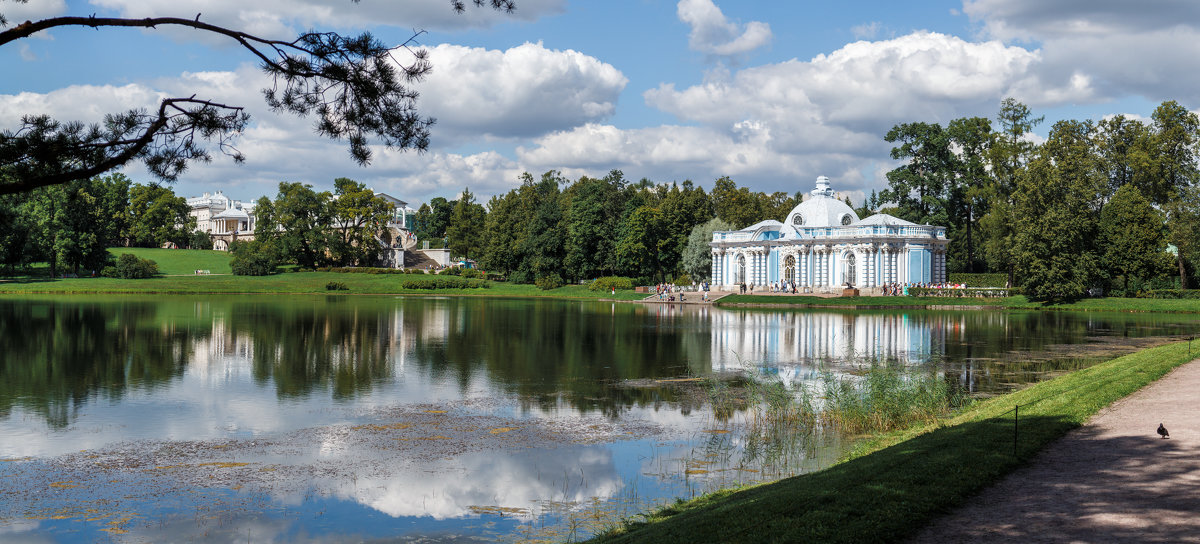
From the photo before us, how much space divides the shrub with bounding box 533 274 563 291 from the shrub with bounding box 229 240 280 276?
95.0 feet

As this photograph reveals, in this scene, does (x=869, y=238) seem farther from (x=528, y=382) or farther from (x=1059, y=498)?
(x=1059, y=498)

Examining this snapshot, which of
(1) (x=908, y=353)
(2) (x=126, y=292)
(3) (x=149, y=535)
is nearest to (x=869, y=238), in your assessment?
(1) (x=908, y=353)

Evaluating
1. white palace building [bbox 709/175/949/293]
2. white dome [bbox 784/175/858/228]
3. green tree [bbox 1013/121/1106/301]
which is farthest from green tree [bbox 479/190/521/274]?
green tree [bbox 1013/121/1106/301]

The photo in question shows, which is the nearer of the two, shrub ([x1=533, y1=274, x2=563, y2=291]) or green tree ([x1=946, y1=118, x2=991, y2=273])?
green tree ([x1=946, y1=118, x2=991, y2=273])

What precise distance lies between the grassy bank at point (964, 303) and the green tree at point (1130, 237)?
3.60m

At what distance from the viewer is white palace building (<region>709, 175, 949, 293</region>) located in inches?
2623

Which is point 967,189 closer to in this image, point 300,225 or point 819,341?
point 819,341

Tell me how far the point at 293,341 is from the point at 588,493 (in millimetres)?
21227

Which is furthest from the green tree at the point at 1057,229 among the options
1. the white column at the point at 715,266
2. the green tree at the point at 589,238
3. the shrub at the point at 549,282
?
the shrub at the point at 549,282

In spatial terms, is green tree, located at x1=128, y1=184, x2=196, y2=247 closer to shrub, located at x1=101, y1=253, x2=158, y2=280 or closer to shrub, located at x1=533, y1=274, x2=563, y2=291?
shrub, located at x1=101, y1=253, x2=158, y2=280

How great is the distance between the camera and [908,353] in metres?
26.7

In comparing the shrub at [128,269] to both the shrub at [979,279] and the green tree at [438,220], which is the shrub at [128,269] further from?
the shrub at [979,279]

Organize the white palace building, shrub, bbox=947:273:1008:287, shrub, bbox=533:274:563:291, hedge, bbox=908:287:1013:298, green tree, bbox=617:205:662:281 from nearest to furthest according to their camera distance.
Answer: hedge, bbox=908:287:1013:298 → shrub, bbox=947:273:1008:287 → the white palace building → green tree, bbox=617:205:662:281 → shrub, bbox=533:274:563:291

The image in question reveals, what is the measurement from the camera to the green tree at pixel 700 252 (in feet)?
248
